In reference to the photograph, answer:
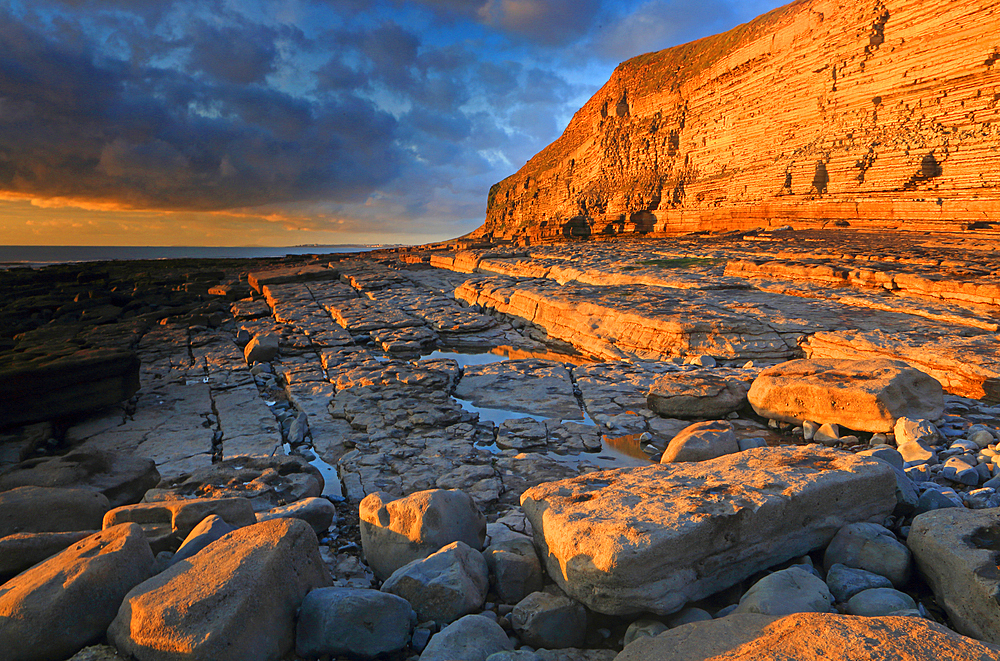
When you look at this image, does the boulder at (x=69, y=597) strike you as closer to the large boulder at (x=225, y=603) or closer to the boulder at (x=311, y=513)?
the large boulder at (x=225, y=603)

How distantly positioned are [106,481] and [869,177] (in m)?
20.2

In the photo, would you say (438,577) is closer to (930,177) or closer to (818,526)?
(818,526)

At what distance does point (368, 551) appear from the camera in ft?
7.29

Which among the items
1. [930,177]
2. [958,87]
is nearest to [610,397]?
[930,177]

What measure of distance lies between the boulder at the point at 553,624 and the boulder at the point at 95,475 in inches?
94.0

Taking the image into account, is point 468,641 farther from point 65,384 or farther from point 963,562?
point 65,384

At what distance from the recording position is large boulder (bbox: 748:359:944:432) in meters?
3.17

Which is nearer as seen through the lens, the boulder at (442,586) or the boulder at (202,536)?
the boulder at (442,586)

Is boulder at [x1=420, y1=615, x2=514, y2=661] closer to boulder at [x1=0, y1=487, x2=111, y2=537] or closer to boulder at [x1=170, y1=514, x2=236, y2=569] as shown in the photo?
boulder at [x1=170, y1=514, x2=236, y2=569]

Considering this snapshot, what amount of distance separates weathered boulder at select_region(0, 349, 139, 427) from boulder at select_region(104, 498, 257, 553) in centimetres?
265

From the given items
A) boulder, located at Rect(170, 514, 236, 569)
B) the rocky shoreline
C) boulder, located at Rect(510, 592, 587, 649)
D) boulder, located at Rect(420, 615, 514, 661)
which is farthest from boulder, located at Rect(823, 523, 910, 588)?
boulder, located at Rect(170, 514, 236, 569)

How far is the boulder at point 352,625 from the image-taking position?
5.47 ft

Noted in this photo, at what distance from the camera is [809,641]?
130 centimetres

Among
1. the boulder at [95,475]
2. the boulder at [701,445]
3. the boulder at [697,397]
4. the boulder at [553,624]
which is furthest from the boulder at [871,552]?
the boulder at [95,475]
